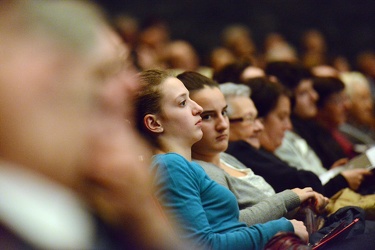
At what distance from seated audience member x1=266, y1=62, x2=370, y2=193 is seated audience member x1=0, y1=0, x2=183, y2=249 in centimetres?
282

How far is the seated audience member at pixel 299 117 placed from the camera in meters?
3.73

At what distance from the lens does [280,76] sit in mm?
4523

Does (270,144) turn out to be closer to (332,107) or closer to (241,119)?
(241,119)

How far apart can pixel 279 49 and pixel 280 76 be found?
3.65 metres

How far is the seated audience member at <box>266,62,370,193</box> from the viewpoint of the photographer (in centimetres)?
373

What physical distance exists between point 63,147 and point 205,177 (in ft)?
4.61

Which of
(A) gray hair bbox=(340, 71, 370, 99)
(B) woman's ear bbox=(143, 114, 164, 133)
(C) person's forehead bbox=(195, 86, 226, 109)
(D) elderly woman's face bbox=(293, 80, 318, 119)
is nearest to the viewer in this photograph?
(B) woman's ear bbox=(143, 114, 164, 133)

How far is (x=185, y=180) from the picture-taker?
2.11 meters

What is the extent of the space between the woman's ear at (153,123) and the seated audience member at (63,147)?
56.2 inches

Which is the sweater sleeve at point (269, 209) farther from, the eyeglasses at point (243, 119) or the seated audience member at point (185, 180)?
the eyeglasses at point (243, 119)

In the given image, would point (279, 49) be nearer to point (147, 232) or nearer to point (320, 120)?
point (320, 120)

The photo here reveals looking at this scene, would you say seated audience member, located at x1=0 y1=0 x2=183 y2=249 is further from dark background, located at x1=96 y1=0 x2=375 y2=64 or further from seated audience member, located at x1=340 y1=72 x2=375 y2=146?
dark background, located at x1=96 y1=0 x2=375 y2=64

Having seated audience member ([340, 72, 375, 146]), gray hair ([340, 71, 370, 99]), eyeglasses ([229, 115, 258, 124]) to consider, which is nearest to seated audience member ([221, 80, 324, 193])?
eyeglasses ([229, 115, 258, 124])

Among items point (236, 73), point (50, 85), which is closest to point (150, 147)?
point (50, 85)
